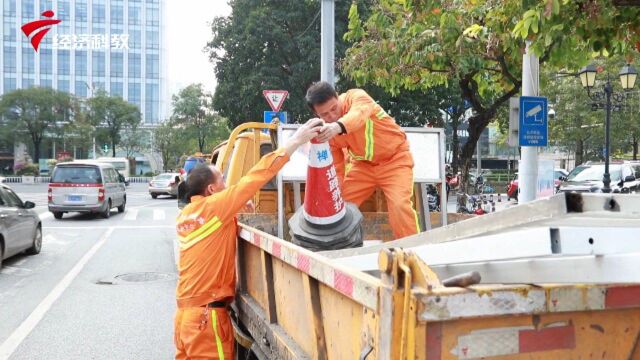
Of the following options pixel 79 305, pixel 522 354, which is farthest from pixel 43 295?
pixel 522 354

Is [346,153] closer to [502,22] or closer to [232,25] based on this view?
[502,22]

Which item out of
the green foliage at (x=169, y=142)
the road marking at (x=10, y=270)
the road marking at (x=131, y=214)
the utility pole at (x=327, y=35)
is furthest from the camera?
the green foliage at (x=169, y=142)

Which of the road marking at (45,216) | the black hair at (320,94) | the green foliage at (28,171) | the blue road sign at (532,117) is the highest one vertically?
the blue road sign at (532,117)

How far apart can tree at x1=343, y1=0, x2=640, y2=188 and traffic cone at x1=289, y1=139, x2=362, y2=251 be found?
2.21m

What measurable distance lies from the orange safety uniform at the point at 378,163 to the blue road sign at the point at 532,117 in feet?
13.5

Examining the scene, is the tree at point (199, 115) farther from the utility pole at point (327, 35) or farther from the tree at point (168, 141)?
the utility pole at point (327, 35)

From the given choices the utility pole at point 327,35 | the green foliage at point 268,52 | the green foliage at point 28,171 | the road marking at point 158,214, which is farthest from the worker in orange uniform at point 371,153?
the green foliage at point 28,171

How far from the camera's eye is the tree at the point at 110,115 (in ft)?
190

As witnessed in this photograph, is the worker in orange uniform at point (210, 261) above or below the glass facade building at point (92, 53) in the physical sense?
below

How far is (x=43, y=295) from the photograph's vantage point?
7.61 m

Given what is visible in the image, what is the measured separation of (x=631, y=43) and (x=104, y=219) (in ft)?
51.5

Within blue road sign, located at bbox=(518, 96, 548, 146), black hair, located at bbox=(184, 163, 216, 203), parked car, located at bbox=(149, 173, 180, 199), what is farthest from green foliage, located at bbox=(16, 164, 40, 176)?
black hair, located at bbox=(184, 163, 216, 203)

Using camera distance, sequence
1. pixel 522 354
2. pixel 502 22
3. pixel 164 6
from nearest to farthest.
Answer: pixel 522 354
pixel 502 22
pixel 164 6

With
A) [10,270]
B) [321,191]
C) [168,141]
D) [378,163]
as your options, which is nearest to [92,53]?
[168,141]
